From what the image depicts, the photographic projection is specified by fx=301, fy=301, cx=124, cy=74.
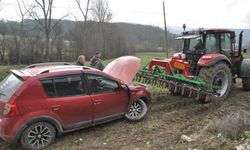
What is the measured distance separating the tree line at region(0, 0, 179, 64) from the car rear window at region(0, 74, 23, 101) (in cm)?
2400

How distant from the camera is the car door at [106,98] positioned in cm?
664

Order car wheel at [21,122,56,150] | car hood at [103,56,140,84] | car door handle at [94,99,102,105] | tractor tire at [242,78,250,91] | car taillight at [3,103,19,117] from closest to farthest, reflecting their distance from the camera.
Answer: car taillight at [3,103,19,117], car wheel at [21,122,56,150], car door handle at [94,99,102,105], car hood at [103,56,140,84], tractor tire at [242,78,250,91]

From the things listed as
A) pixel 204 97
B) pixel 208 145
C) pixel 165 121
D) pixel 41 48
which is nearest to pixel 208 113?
pixel 204 97

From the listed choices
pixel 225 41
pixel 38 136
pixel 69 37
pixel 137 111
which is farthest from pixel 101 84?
pixel 69 37

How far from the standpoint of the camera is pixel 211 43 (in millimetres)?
9898

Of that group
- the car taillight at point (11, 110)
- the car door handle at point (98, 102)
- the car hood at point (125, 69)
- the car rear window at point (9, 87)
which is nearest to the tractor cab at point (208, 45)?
the car hood at point (125, 69)

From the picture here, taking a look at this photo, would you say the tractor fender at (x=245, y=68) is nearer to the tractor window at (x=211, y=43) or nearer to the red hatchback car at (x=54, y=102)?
the tractor window at (x=211, y=43)

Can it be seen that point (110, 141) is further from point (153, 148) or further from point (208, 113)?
point (208, 113)

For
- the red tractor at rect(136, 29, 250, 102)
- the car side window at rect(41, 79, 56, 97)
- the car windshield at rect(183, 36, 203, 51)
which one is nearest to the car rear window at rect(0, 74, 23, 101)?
the car side window at rect(41, 79, 56, 97)

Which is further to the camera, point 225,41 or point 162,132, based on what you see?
point 225,41

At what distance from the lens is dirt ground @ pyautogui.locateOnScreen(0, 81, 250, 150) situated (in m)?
5.73

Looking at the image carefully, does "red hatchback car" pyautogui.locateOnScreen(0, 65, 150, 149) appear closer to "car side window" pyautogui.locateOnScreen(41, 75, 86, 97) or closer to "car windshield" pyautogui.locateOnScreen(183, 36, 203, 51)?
"car side window" pyautogui.locateOnScreen(41, 75, 86, 97)

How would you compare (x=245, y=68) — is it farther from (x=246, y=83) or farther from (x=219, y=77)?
(x=219, y=77)

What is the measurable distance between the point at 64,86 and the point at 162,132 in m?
2.32
